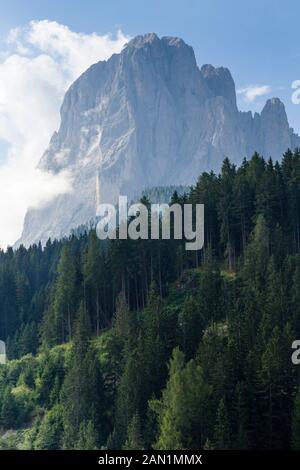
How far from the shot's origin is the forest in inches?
1673

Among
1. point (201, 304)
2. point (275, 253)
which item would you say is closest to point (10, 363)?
point (201, 304)

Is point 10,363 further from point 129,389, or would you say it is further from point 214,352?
point 214,352

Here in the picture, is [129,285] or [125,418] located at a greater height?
[129,285]

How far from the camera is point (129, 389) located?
48.6 m

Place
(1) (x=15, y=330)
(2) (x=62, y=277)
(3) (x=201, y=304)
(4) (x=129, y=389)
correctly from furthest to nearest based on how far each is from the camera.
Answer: (1) (x=15, y=330) → (2) (x=62, y=277) → (3) (x=201, y=304) → (4) (x=129, y=389)

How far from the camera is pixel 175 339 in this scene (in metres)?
52.6

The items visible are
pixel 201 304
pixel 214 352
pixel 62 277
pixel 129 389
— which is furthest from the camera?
pixel 62 277

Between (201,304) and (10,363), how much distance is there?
89.9 ft

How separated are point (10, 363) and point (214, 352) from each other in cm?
3440

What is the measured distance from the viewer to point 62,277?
77.1 m

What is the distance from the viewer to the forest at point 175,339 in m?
42.5
